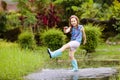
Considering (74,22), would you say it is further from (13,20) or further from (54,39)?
(13,20)

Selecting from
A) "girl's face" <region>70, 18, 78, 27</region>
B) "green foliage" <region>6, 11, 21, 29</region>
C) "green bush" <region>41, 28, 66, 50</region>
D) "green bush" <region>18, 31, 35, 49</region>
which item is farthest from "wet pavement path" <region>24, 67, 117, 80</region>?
"green foliage" <region>6, 11, 21, 29</region>

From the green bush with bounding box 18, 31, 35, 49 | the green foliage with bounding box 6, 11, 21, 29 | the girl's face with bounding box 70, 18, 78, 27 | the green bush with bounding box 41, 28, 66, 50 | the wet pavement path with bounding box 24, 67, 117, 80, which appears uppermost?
the girl's face with bounding box 70, 18, 78, 27

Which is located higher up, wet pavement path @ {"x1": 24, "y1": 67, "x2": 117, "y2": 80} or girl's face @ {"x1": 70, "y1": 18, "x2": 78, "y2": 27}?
girl's face @ {"x1": 70, "y1": 18, "x2": 78, "y2": 27}

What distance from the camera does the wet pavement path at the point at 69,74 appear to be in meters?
10.9

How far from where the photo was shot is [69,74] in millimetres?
11648

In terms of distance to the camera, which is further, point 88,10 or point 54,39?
point 88,10

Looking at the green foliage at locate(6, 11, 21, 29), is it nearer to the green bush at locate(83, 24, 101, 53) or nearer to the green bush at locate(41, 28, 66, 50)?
the green bush at locate(41, 28, 66, 50)

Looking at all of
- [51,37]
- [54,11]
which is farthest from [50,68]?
[54,11]

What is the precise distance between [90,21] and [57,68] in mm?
11986

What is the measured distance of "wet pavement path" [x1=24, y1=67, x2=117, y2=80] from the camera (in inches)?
431

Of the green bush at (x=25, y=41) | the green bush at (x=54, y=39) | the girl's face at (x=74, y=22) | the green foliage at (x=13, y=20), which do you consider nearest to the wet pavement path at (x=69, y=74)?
the girl's face at (x=74, y=22)

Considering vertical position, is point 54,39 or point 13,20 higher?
point 54,39

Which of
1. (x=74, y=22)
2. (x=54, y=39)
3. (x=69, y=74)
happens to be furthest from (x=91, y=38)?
(x=69, y=74)

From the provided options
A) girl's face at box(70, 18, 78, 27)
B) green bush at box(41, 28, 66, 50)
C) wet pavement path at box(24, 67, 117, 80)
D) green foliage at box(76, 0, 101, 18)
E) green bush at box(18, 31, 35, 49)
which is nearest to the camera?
wet pavement path at box(24, 67, 117, 80)
